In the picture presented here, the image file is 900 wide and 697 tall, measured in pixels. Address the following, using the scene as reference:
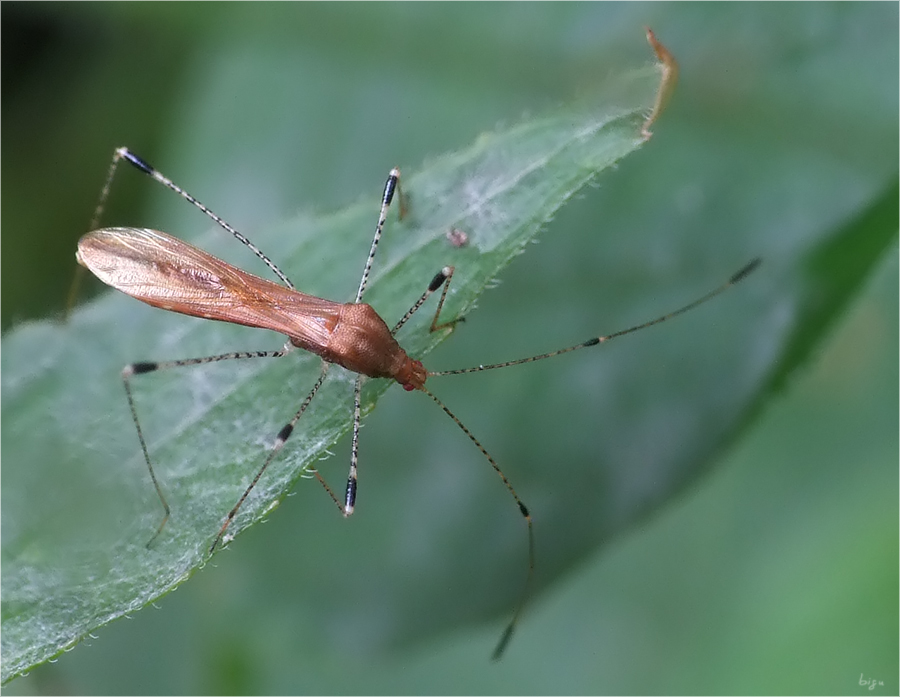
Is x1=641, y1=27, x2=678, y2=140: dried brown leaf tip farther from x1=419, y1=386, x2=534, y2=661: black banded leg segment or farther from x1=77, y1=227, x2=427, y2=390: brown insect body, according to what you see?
x1=419, y1=386, x2=534, y2=661: black banded leg segment

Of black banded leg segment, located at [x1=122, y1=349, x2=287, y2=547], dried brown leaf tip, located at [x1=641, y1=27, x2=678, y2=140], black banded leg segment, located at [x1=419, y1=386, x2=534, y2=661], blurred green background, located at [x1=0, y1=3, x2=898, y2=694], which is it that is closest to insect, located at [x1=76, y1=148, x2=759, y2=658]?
Result: black banded leg segment, located at [x1=122, y1=349, x2=287, y2=547]

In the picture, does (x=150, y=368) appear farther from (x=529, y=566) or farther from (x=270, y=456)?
(x=529, y=566)

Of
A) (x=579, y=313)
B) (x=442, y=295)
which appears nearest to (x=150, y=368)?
(x=442, y=295)

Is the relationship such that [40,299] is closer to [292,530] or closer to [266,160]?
[266,160]

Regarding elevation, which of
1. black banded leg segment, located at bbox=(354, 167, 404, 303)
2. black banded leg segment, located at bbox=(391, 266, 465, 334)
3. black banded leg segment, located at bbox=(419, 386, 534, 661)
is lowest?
black banded leg segment, located at bbox=(419, 386, 534, 661)

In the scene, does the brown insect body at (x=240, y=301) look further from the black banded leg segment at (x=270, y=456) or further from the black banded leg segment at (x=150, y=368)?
the black banded leg segment at (x=270, y=456)
